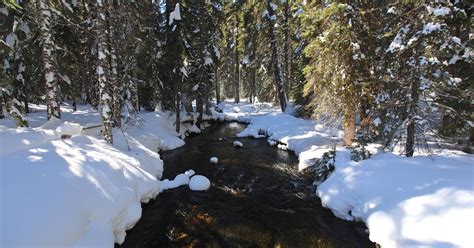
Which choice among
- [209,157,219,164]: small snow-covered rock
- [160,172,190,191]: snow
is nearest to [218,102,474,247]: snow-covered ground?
[160,172,190,191]: snow

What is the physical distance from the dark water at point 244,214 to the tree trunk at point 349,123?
274 cm

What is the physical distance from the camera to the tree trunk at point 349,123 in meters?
14.1

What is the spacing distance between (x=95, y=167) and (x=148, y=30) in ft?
42.1

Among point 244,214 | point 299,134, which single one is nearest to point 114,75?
point 244,214

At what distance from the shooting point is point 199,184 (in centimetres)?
1166

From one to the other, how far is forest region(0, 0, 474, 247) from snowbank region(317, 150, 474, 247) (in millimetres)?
124

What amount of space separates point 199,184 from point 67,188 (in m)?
4.91

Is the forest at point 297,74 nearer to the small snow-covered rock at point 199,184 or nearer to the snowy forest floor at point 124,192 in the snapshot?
the snowy forest floor at point 124,192

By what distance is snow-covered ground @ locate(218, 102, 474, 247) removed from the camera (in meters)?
6.89

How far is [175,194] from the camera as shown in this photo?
11.2 meters

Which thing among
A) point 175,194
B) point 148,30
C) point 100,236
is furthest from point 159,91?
point 100,236

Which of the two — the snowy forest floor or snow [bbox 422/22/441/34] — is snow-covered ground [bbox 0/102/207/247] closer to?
the snowy forest floor

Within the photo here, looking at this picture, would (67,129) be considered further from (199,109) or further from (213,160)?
(199,109)

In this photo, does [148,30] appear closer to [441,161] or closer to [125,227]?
[125,227]
